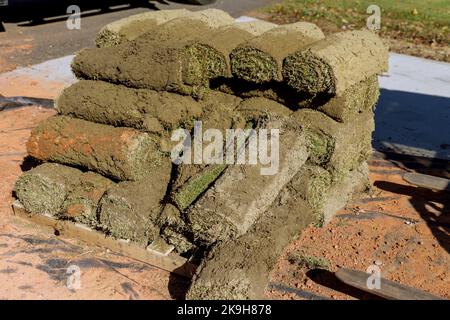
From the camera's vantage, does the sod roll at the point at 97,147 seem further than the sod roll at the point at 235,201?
Yes

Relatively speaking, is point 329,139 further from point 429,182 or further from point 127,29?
point 127,29

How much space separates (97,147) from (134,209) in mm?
1002

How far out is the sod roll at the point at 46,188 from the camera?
24.1 feet

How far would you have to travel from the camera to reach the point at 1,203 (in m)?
8.05

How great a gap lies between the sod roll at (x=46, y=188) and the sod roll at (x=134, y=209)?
0.72 meters

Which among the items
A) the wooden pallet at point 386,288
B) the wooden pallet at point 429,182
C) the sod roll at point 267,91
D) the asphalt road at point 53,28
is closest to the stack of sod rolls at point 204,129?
the sod roll at point 267,91

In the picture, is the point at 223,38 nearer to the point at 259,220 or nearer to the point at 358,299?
the point at 259,220

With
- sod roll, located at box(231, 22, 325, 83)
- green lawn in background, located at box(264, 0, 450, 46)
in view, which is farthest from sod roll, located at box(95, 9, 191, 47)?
green lawn in background, located at box(264, 0, 450, 46)

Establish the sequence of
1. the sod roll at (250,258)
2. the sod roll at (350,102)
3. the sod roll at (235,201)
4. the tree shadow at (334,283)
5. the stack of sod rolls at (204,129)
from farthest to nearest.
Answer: the sod roll at (350,102)
the stack of sod rolls at (204,129)
the tree shadow at (334,283)
the sod roll at (235,201)
the sod roll at (250,258)

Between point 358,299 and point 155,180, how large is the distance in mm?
2878

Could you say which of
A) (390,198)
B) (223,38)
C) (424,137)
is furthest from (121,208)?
(424,137)

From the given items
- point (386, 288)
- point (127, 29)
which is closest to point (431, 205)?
point (386, 288)

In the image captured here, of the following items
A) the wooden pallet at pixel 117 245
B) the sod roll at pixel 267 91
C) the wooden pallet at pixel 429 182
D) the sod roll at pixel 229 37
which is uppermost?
the sod roll at pixel 229 37

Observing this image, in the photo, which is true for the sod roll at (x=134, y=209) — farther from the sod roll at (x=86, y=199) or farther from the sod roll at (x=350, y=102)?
the sod roll at (x=350, y=102)
